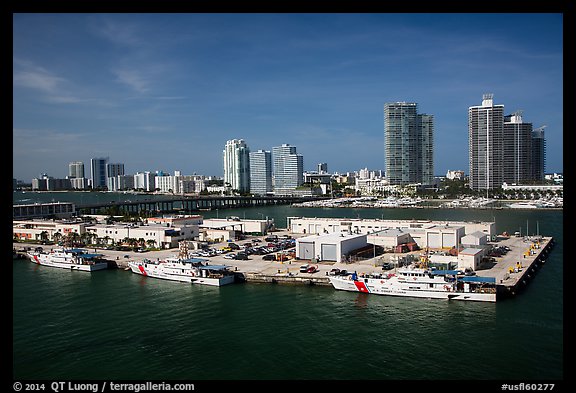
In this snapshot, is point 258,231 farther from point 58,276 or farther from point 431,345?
point 431,345

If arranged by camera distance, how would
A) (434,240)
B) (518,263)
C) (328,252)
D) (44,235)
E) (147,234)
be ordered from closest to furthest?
(518,263), (328,252), (434,240), (147,234), (44,235)

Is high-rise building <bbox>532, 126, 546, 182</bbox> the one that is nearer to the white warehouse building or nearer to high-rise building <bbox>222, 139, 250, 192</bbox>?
high-rise building <bbox>222, 139, 250, 192</bbox>

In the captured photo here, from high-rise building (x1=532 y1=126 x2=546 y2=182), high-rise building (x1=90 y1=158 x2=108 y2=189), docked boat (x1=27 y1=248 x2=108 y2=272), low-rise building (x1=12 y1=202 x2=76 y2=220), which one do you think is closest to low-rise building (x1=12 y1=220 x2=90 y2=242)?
docked boat (x1=27 y1=248 x2=108 y2=272)

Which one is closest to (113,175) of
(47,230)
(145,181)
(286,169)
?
(145,181)

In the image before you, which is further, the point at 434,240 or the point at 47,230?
the point at 47,230

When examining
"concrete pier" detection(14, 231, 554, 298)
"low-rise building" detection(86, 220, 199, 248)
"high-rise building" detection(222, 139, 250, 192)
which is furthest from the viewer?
"high-rise building" detection(222, 139, 250, 192)

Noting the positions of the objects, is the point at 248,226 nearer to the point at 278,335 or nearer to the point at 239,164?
the point at 278,335
